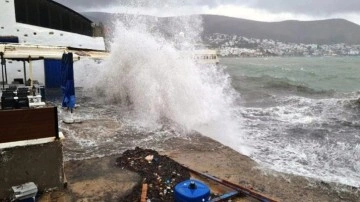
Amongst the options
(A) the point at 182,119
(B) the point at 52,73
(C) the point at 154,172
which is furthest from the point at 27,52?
(B) the point at 52,73

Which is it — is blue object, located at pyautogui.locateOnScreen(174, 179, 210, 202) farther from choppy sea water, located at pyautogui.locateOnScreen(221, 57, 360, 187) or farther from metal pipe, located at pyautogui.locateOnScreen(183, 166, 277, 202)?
choppy sea water, located at pyautogui.locateOnScreen(221, 57, 360, 187)

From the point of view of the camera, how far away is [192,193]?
15.2ft

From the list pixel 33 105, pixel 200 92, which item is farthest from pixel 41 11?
pixel 33 105

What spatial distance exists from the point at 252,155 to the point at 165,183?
372 centimetres

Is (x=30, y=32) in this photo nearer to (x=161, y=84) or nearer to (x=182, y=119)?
(x=161, y=84)

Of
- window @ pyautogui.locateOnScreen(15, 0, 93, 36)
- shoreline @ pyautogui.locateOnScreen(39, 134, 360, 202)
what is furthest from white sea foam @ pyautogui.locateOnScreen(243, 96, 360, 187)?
window @ pyautogui.locateOnScreen(15, 0, 93, 36)

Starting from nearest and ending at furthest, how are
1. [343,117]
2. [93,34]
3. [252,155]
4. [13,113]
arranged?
[13,113], [252,155], [343,117], [93,34]

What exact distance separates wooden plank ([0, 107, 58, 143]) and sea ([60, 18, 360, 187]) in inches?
93.0

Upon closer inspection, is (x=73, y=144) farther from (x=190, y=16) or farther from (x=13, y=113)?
(x=190, y=16)

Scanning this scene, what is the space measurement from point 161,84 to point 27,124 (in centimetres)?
846

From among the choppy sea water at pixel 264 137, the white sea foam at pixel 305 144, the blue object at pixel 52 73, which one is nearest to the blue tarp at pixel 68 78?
the choppy sea water at pixel 264 137

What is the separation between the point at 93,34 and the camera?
2700 cm

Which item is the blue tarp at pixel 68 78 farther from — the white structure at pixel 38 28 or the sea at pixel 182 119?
the white structure at pixel 38 28

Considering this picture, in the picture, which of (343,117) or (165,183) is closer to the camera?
(165,183)
